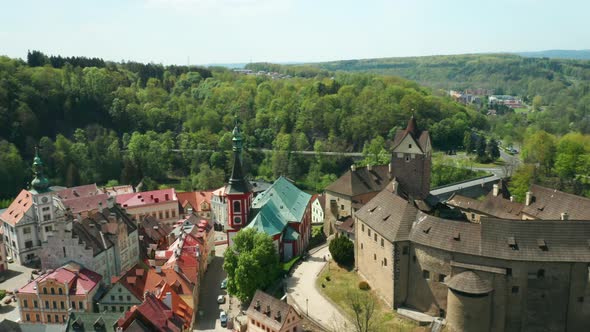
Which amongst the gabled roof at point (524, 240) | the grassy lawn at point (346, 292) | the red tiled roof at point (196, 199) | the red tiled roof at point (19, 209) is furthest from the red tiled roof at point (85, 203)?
the gabled roof at point (524, 240)

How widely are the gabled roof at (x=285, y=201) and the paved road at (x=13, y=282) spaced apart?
92.6ft

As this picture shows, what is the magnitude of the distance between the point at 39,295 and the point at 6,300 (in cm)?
986

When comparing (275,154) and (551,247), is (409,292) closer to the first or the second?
(551,247)

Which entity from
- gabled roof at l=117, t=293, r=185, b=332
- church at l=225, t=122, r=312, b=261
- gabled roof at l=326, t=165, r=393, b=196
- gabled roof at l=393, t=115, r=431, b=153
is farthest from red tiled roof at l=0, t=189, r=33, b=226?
gabled roof at l=393, t=115, r=431, b=153

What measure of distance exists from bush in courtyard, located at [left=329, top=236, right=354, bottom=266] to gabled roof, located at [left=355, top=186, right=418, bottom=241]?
14.3 ft

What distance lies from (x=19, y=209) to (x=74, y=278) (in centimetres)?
2258

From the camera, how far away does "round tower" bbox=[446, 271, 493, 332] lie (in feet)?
123

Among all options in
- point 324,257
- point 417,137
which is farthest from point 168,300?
point 417,137

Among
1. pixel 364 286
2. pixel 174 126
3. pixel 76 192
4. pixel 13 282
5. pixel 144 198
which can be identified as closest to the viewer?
pixel 364 286

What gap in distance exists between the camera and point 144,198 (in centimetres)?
7662

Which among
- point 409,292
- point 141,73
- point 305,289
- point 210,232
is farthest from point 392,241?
point 141,73

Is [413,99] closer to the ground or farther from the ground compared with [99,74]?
closer to the ground

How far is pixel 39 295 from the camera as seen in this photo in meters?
46.2

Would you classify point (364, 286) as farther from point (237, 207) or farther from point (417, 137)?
point (417, 137)
